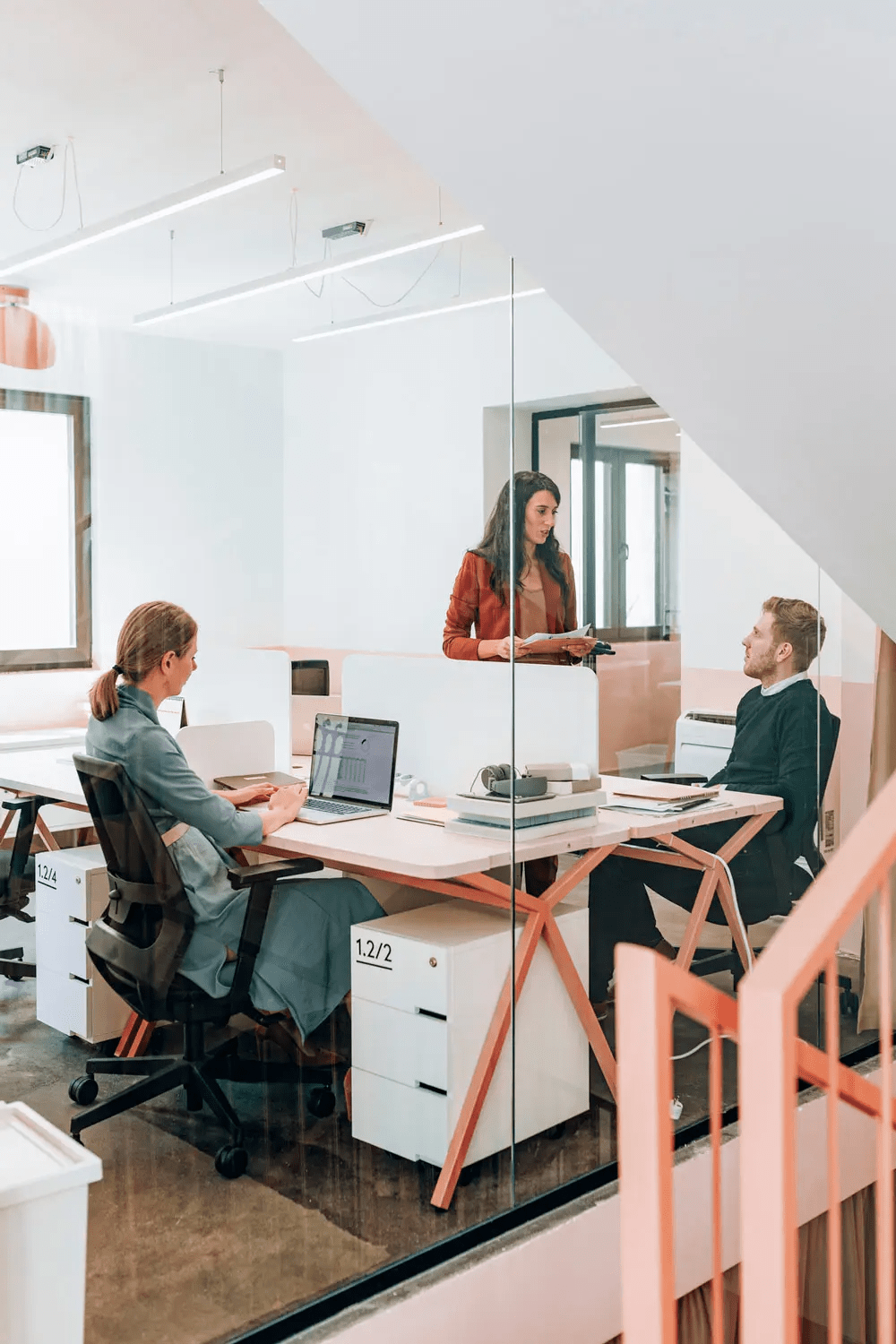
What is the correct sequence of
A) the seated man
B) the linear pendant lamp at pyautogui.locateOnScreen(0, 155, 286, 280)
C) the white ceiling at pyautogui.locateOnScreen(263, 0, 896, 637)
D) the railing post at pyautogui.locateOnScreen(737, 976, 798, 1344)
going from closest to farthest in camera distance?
the railing post at pyautogui.locateOnScreen(737, 976, 798, 1344), the white ceiling at pyautogui.locateOnScreen(263, 0, 896, 637), the linear pendant lamp at pyautogui.locateOnScreen(0, 155, 286, 280), the seated man

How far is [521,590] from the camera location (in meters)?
2.72

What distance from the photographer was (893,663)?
360cm

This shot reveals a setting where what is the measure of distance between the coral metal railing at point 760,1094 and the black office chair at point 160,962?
131 cm

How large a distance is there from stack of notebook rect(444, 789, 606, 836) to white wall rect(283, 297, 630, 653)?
0.36m

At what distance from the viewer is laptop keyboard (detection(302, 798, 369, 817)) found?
2.48 m

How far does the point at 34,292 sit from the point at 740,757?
209 cm

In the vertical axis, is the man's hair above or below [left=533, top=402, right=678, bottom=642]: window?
below

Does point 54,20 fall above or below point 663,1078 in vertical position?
above

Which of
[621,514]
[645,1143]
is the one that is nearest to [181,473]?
[621,514]

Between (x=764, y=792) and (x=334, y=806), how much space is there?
138cm

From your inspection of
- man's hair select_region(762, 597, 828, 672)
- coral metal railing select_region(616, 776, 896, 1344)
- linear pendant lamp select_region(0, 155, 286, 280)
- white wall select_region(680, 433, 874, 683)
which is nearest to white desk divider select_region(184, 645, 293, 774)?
linear pendant lamp select_region(0, 155, 286, 280)

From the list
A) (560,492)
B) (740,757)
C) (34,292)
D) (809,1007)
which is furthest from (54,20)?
(809,1007)

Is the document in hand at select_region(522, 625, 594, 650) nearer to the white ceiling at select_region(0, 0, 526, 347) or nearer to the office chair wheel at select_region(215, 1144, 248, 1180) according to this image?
the white ceiling at select_region(0, 0, 526, 347)

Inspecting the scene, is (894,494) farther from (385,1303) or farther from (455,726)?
(385,1303)
